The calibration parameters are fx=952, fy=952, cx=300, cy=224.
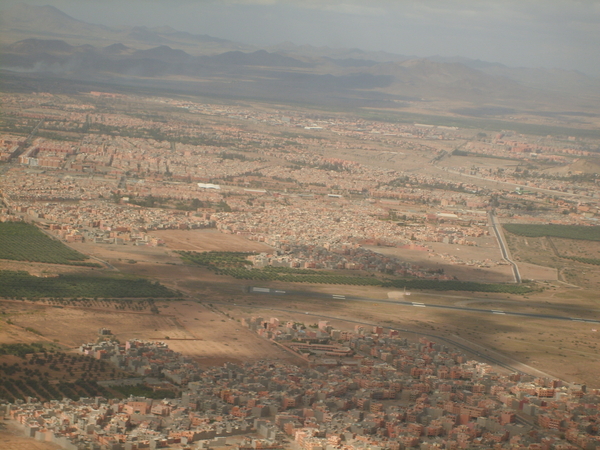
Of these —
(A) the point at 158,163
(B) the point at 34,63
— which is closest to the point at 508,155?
(A) the point at 158,163

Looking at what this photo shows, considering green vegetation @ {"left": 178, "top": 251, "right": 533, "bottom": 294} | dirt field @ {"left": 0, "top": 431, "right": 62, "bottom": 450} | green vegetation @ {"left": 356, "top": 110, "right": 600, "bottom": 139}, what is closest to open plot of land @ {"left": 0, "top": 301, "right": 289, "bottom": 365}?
dirt field @ {"left": 0, "top": 431, "right": 62, "bottom": 450}

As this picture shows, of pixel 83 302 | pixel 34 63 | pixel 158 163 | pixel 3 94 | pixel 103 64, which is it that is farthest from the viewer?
pixel 103 64

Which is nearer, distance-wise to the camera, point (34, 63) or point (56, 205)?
point (56, 205)

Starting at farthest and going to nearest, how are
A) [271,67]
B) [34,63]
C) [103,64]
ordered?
1. [271,67]
2. [103,64]
3. [34,63]

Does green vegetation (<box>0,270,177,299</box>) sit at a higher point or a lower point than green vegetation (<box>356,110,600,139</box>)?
lower

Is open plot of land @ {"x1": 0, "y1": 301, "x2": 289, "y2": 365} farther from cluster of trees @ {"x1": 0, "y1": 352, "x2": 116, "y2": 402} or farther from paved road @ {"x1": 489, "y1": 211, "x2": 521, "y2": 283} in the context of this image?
paved road @ {"x1": 489, "y1": 211, "x2": 521, "y2": 283}

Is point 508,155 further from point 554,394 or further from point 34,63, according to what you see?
point 554,394

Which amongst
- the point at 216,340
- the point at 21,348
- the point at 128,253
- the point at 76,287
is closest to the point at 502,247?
the point at 128,253

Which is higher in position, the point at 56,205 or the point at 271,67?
the point at 271,67
